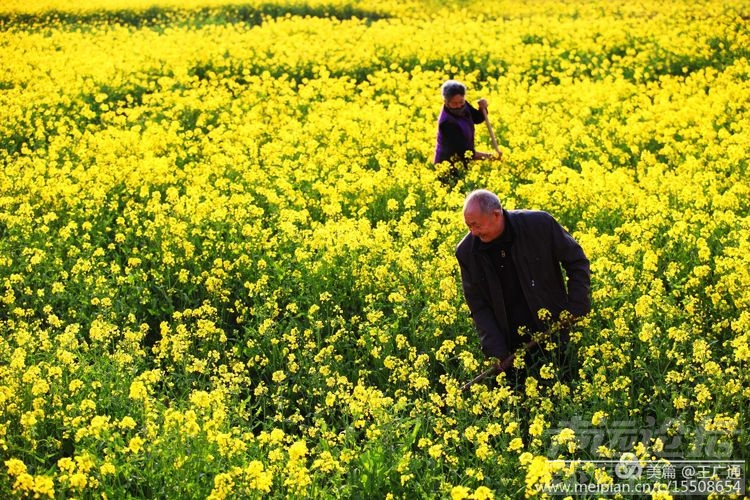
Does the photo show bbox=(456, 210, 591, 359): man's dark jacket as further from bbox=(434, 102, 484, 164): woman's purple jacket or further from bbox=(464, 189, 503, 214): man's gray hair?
bbox=(434, 102, 484, 164): woman's purple jacket

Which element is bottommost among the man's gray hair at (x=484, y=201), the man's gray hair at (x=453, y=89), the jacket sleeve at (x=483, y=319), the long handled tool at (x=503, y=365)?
the long handled tool at (x=503, y=365)

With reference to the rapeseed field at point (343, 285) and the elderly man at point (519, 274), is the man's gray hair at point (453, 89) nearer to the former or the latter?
the rapeseed field at point (343, 285)

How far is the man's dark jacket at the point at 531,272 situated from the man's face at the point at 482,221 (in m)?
0.18

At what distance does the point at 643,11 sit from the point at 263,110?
49.8ft

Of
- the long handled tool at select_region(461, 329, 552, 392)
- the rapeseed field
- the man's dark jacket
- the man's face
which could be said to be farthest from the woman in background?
the long handled tool at select_region(461, 329, 552, 392)

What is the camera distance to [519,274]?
222 inches

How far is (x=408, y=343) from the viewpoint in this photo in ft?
21.0

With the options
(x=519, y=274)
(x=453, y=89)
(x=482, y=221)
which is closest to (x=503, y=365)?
(x=519, y=274)

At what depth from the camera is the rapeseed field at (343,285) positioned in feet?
16.2

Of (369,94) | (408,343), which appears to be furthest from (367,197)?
(369,94)

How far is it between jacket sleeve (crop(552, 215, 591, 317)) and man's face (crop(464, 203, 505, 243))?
0.46 m

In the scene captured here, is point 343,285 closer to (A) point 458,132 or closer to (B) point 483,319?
(B) point 483,319

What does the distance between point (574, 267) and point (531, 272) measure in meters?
0.30

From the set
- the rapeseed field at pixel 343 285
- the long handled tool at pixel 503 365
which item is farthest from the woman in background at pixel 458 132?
the long handled tool at pixel 503 365
